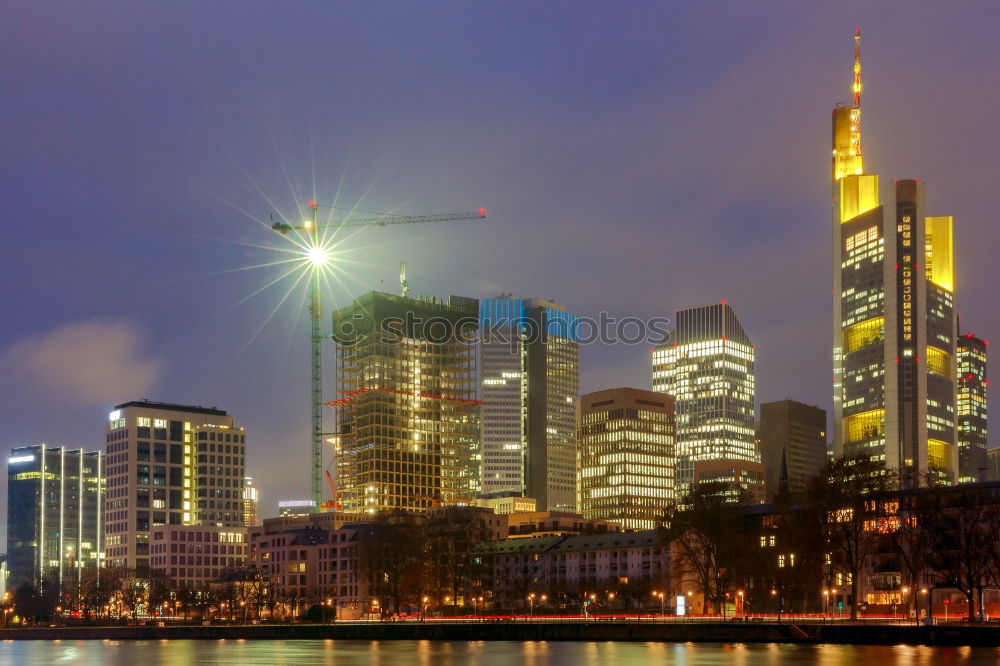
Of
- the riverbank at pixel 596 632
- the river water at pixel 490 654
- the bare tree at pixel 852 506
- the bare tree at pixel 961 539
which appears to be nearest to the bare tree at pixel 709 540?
the bare tree at pixel 852 506

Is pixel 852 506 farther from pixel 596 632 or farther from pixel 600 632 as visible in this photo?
pixel 596 632

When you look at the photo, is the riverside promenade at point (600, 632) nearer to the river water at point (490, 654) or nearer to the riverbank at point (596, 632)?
the riverbank at point (596, 632)

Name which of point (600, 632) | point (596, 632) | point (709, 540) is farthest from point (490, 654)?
point (709, 540)

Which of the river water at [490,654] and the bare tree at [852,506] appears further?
the bare tree at [852,506]

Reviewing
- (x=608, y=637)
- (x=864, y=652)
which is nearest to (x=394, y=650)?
(x=608, y=637)

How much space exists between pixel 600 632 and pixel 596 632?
0.58 metres

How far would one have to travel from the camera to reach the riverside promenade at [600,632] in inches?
4845

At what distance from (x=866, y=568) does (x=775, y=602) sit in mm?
12999

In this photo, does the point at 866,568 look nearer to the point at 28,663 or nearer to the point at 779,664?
the point at 779,664

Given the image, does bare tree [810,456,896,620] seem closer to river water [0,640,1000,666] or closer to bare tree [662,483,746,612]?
river water [0,640,1000,666]

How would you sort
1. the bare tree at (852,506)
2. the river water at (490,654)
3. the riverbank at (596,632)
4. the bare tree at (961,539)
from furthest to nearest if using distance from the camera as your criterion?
1. the bare tree at (852,506)
2. the bare tree at (961,539)
3. the riverbank at (596,632)
4. the river water at (490,654)

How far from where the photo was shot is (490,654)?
128m

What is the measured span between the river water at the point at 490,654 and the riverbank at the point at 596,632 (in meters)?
2.19

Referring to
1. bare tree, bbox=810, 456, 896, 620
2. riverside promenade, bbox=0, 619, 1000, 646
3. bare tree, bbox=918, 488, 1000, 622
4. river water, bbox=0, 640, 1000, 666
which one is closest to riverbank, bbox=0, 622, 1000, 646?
riverside promenade, bbox=0, 619, 1000, 646
